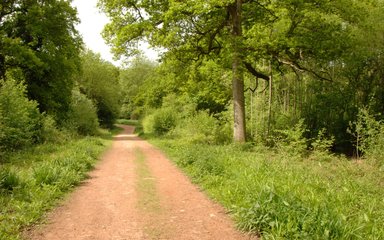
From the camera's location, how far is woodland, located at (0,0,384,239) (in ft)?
22.0

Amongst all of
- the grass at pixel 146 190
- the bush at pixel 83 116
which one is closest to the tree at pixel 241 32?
the grass at pixel 146 190

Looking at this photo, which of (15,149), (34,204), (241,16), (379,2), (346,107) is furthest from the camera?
(379,2)

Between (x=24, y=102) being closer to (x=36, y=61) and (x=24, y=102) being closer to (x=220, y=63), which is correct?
(x=36, y=61)

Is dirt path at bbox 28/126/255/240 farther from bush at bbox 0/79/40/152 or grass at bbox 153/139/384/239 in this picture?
bush at bbox 0/79/40/152

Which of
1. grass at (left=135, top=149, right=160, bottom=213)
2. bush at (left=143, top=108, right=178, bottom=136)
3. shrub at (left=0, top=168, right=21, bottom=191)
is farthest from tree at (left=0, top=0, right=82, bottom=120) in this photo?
shrub at (left=0, top=168, right=21, bottom=191)

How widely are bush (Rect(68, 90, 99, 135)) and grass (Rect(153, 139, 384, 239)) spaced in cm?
2122

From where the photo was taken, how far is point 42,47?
25172 mm

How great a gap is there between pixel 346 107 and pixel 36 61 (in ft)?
63.8

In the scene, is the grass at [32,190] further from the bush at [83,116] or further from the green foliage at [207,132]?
the bush at [83,116]

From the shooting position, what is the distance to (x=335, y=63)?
1939cm

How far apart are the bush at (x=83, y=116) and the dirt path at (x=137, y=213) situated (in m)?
20.2

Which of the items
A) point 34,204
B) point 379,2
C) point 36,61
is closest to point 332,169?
point 34,204

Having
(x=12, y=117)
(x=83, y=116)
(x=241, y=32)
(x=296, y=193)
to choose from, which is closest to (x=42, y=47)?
(x=83, y=116)

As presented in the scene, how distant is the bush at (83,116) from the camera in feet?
98.1
